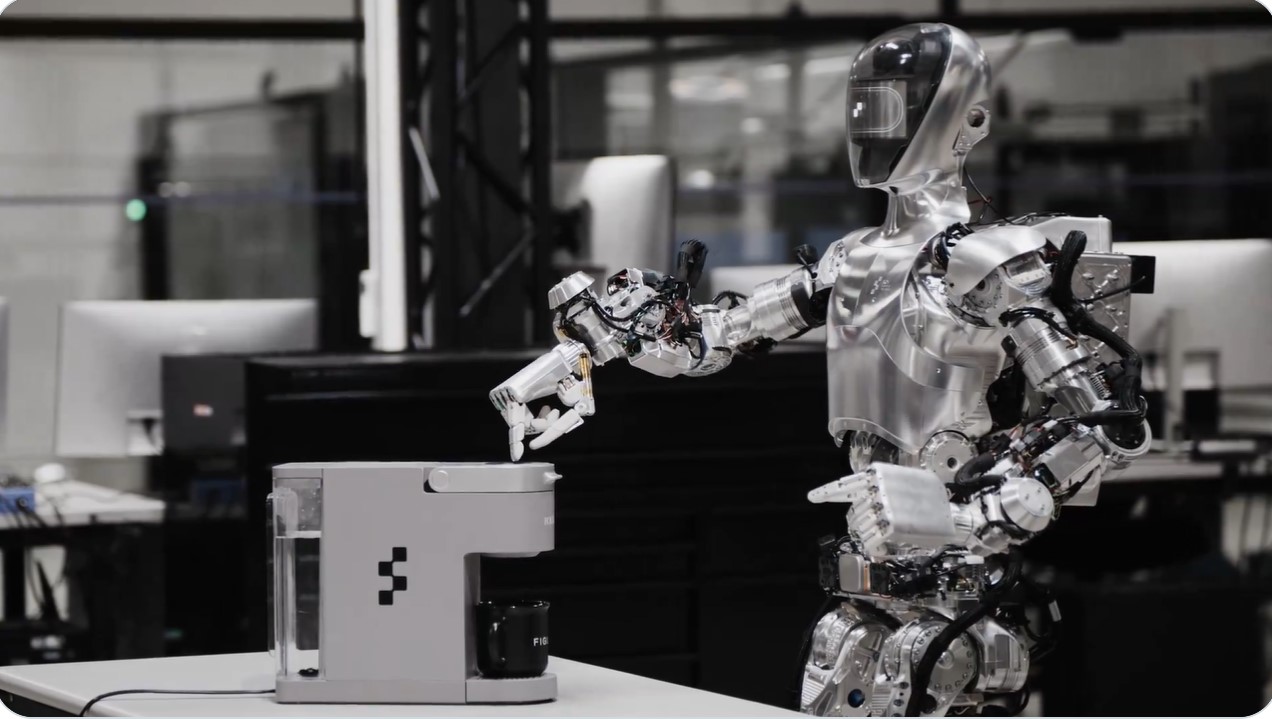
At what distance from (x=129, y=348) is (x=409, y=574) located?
7.13 feet

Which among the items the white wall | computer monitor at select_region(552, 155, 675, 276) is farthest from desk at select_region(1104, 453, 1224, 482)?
the white wall

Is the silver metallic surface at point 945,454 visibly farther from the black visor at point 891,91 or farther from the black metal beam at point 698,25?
the black metal beam at point 698,25

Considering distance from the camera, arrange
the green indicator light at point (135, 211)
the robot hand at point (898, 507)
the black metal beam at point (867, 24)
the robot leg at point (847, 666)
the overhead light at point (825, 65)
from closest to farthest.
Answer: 1. the robot hand at point (898, 507)
2. the robot leg at point (847, 666)
3. the green indicator light at point (135, 211)
4. the black metal beam at point (867, 24)
5. the overhead light at point (825, 65)

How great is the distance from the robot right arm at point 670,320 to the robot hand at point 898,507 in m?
0.54

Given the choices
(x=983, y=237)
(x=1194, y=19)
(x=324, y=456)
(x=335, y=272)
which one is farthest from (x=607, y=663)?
(x=1194, y=19)

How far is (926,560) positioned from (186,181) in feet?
17.4

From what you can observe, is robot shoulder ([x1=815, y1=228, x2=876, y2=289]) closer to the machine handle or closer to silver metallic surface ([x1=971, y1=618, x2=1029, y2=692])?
silver metallic surface ([x1=971, y1=618, x2=1029, y2=692])

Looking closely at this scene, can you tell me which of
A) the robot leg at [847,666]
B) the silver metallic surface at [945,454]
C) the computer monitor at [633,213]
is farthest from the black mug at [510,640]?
the computer monitor at [633,213]

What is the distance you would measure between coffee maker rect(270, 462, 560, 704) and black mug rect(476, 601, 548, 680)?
0.01 m

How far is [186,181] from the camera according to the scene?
6914 mm

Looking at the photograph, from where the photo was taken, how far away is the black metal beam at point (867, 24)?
7.03 m

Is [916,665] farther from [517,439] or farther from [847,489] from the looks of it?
[517,439]

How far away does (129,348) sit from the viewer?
3980mm

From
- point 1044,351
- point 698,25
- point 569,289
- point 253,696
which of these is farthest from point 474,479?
point 698,25
